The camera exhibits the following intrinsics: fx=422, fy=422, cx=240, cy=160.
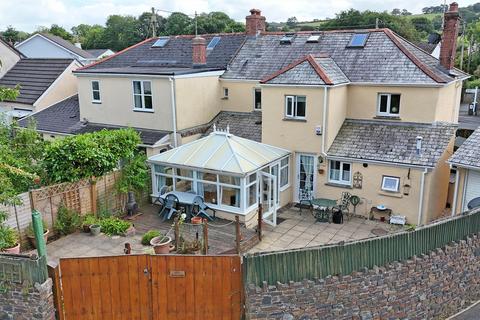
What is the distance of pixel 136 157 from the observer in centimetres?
1828

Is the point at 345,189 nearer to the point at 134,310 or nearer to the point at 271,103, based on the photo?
the point at 271,103

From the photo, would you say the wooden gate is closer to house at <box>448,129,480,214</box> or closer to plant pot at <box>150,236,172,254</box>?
plant pot at <box>150,236,172,254</box>

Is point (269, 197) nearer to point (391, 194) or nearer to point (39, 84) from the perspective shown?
point (391, 194)

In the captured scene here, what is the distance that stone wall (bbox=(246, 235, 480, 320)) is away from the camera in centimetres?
899

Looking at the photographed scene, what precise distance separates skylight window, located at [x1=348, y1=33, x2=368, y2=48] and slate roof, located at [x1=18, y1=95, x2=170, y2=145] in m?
9.90

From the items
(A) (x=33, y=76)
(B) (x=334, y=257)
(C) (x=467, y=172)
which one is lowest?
(B) (x=334, y=257)

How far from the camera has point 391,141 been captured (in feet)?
57.1

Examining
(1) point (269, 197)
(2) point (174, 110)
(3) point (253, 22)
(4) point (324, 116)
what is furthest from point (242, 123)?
(3) point (253, 22)

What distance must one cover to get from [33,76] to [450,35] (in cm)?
2529

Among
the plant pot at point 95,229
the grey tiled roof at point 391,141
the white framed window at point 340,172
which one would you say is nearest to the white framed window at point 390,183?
the grey tiled roof at point 391,141

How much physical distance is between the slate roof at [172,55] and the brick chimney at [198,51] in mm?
481

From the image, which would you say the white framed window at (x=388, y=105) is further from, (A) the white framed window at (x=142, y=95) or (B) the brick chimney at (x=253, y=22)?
(A) the white framed window at (x=142, y=95)

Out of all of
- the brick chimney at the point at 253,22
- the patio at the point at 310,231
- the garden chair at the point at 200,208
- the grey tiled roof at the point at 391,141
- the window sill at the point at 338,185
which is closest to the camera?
the patio at the point at 310,231

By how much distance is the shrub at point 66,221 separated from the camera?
14860 millimetres
